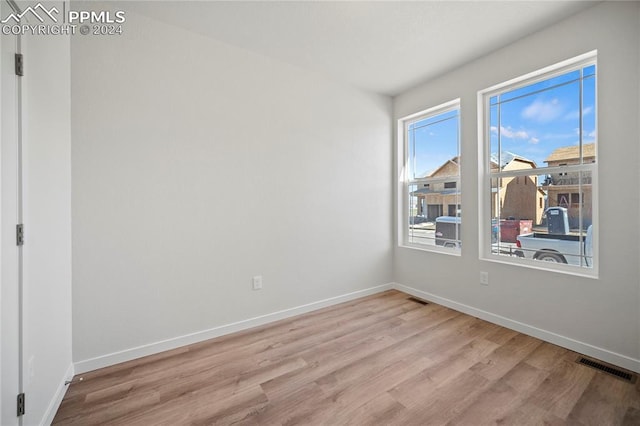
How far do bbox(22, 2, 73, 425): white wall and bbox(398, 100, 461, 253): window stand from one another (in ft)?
11.1

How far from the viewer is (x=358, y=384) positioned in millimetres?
1735

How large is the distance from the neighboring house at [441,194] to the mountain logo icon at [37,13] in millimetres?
3508

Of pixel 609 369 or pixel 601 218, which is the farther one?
pixel 601 218

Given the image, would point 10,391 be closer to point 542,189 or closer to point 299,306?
point 299,306

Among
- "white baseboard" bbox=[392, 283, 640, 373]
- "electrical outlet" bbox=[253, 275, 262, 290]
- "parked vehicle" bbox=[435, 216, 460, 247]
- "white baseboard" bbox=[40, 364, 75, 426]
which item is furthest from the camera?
"parked vehicle" bbox=[435, 216, 460, 247]

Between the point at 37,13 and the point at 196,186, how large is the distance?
1.30 m

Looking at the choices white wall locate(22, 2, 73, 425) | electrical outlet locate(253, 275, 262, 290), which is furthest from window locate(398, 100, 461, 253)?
white wall locate(22, 2, 73, 425)

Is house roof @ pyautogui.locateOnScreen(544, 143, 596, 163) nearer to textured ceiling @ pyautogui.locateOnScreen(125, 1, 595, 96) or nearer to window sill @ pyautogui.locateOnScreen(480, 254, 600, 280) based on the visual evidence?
window sill @ pyautogui.locateOnScreen(480, 254, 600, 280)

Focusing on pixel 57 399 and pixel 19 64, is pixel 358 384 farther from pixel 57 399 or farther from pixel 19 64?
pixel 19 64

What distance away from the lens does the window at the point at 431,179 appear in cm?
310

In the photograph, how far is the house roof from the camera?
2.11 metres

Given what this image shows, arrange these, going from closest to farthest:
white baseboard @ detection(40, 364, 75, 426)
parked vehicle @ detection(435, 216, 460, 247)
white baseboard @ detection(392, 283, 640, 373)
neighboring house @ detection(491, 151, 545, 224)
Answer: white baseboard @ detection(40, 364, 75, 426) < white baseboard @ detection(392, 283, 640, 373) < neighboring house @ detection(491, 151, 545, 224) < parked vehicle @ detection(435, 216, 460, 247)

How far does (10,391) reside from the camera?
1.13 m

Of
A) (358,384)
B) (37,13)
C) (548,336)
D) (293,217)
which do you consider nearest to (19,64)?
(37,13)
